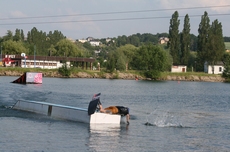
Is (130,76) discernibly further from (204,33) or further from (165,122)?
(165,122)

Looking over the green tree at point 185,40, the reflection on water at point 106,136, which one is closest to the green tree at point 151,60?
the green tree at point 185,40

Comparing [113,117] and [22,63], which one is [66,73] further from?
[113,117]

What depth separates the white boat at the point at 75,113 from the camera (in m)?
29.9

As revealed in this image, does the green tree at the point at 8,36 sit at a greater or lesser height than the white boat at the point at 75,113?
greater

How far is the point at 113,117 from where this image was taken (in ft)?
98.4

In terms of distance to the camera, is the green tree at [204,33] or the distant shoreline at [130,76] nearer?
the distant shoreline at [130,76]

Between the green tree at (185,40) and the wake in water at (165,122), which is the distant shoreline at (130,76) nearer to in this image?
the green tree at (185,40)

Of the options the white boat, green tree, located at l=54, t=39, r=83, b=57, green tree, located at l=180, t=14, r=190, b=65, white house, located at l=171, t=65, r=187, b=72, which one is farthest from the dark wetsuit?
green tree, located at l=54, t=39, r=83, b=57

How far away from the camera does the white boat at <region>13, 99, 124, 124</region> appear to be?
98.2ft

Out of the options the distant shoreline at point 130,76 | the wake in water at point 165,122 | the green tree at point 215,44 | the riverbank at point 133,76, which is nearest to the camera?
the wake in water at point 165,122

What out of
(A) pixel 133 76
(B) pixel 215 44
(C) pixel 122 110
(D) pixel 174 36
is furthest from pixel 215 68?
(C) pixel 122 110

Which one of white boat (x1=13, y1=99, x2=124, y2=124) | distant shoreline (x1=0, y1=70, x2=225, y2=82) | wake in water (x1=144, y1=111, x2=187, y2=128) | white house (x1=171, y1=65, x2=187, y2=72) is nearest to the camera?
white boat (x1=13, y1=99, x2=124, y2=124)

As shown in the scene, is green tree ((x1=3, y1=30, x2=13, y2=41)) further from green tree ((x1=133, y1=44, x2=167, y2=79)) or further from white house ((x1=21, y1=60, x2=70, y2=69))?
green tree ((x1=133, y1=44, x2=167, y2=79))

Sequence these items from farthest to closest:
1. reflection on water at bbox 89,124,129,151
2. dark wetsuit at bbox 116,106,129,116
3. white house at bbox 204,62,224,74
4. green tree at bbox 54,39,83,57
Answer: green tree at bbox 54,39,83,57 < white house at bbox 204,62,224,74 < dark wetsuit at bbox 116,106,129,116 < reflection on water at bbox 89,124,129,151
